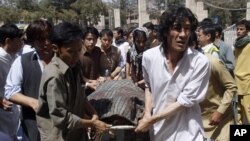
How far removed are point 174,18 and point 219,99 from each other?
1342 millimetres

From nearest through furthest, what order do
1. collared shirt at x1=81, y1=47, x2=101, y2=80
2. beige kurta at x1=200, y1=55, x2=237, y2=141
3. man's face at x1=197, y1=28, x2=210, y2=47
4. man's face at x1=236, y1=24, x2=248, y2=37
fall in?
beige kurta at x1=200, y1=55, x2=237, y2=141, collared shirt at x1=81, y1=47, x2=101, y2=80, man's face at x1=197, y1=28, x2=210, y2=47, man's face at x1=236, y1=24, x2=248, y2=37

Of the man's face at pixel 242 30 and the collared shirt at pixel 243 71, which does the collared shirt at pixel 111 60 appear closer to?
the collared shirt at pixel 243 71

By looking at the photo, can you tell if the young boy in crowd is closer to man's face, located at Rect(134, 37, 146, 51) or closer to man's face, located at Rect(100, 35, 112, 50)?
man's face, located at Rect(134, 37, 146, 51)

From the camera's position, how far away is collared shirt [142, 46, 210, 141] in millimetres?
2734

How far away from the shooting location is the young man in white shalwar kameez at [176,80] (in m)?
2.73

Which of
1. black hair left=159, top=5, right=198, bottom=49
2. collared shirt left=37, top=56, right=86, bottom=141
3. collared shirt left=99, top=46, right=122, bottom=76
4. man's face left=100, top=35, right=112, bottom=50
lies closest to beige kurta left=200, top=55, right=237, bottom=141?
black hair left=159, top=5, right=198, bottom=49

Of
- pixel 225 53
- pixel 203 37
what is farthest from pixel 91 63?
pixel 225 53

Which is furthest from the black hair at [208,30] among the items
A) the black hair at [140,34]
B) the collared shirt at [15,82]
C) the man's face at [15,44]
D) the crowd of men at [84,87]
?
the collared shirt at [15,82]

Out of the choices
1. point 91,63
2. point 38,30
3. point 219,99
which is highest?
point 38,30

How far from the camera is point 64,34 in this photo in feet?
8.54

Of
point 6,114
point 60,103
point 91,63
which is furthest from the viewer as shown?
point 91,63

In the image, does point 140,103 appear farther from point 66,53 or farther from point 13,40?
point 13,40

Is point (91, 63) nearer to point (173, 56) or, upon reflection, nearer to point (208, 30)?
point (208, 30)

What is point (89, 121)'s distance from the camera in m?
2.62
